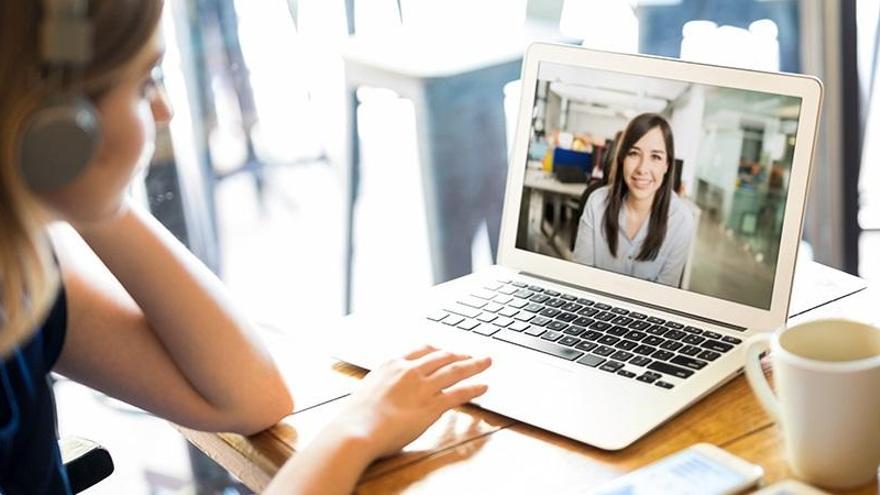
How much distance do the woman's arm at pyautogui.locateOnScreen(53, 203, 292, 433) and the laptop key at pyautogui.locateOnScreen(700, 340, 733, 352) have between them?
1.28ft

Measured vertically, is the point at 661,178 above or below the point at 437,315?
above

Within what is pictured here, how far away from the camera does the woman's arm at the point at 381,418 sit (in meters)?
0.92

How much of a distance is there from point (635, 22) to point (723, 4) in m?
0.18

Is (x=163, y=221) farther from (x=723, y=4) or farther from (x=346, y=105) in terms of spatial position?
(x=723, y=4)

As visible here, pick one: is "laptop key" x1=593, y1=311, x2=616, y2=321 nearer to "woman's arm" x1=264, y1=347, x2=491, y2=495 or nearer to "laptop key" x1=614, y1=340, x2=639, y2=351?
"laptop key" x1=614, y1=340, x2=639, y2=351

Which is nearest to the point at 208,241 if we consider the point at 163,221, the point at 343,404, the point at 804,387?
the point at 163,221

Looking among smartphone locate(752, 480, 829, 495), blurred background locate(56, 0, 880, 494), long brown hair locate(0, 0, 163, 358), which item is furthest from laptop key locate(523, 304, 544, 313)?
blurred background locate(56, 0, 880, 494)

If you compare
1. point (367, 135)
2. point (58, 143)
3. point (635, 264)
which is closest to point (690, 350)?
point (635, 264)

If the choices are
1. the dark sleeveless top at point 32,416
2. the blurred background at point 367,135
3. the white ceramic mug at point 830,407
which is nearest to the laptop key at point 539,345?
the white ceramic mug at point 830,407

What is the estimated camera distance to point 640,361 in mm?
1062

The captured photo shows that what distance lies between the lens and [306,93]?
2.13 m

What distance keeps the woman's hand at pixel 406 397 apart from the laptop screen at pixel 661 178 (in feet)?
0.75

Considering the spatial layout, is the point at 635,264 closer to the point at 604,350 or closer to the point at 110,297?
the point at 604,350

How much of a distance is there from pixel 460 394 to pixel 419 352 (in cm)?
6
